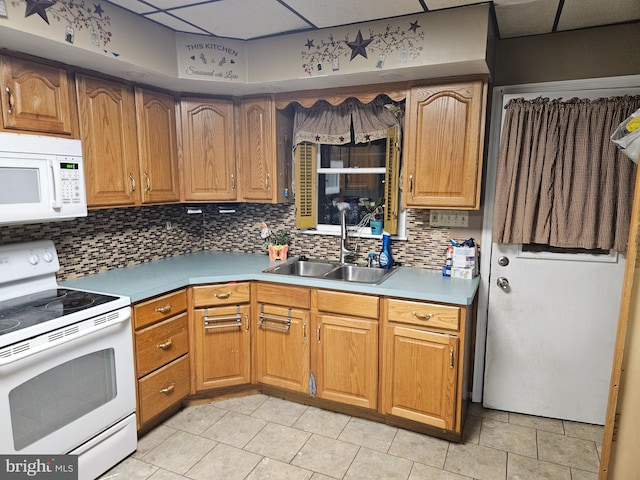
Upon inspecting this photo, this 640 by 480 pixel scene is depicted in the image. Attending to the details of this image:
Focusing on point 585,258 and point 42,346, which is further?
point 585,258

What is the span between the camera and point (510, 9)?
6.77ft

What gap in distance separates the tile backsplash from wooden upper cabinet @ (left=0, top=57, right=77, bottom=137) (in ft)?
1.88

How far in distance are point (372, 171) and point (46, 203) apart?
195 cm

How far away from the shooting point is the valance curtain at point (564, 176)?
7.23ft

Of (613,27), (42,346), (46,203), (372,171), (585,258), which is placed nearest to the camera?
(42,346)

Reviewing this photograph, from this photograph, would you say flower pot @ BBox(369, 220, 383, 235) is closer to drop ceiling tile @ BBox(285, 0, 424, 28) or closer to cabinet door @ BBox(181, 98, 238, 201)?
cabinet door @ BBox(181, 98, 238, 201)

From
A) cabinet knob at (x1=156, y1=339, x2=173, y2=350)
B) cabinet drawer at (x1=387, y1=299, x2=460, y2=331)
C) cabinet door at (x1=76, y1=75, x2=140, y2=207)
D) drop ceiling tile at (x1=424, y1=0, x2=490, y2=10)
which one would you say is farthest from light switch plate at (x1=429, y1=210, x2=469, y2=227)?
cabinet door at (x1=76, y1=75, x2=140, y2=207)

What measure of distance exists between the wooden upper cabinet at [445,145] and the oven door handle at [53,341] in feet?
5.78

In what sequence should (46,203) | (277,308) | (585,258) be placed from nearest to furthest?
1. (46,203)
2. (585,258)
3. (277,308)

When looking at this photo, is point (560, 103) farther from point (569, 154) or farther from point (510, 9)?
point (510, 9)

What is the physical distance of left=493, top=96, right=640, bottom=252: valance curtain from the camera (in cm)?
220

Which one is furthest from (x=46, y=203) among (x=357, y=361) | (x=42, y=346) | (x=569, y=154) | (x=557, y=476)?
(x=557, y=476)

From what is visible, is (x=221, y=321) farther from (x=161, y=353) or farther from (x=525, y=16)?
(x=525, y=16)

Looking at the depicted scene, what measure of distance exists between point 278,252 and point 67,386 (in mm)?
1542
